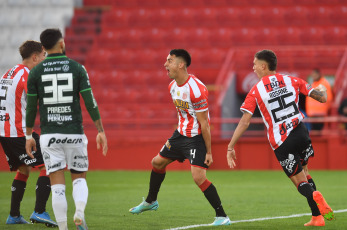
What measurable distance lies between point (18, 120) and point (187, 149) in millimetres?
A: 2009

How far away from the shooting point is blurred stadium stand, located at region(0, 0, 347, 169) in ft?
62.0

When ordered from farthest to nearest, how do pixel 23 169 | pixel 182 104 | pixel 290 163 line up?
pixel 23 169 → pixel 182 104 → pixel 290 163

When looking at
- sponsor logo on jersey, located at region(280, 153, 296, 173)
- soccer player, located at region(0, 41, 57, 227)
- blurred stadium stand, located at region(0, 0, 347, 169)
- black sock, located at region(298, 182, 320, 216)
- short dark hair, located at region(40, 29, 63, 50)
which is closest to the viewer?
short dark hair, located at region(40, 29, 63, 50)

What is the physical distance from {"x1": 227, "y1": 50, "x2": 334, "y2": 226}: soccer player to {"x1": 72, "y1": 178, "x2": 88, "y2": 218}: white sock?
166 centimetres

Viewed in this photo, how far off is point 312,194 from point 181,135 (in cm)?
161

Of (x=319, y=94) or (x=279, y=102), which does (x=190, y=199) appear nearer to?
(x=279, y=102)

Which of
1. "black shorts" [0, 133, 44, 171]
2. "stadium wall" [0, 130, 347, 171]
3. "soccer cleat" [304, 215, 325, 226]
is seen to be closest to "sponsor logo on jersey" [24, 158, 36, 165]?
"black shorts" [0, 133, 44, 171]

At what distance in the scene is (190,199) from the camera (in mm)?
10258

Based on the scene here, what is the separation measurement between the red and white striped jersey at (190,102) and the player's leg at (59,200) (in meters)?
1.77

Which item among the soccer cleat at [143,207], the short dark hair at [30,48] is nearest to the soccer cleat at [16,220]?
the soccer cleat at [143,207]

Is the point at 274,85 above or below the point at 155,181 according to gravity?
above

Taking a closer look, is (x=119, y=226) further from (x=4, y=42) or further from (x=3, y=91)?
(x=4, y=42)

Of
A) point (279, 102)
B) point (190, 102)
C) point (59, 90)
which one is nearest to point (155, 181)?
point (190, 102)

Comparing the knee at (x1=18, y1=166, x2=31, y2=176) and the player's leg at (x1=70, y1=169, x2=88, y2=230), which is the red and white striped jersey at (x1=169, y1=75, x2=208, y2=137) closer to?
the player's leg at (x1=70, y1=169, x2=88, y2=230)
